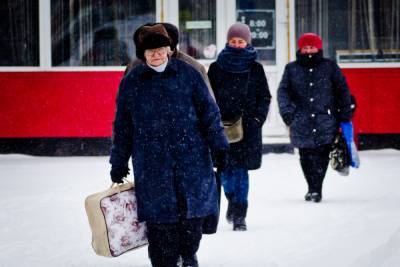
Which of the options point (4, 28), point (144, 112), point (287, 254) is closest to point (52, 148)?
point (4, 28)

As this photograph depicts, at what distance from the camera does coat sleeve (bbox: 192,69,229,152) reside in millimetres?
4996

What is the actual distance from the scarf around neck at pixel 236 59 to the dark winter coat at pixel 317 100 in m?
1.46

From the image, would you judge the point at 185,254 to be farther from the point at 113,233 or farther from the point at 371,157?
the point at 371,157

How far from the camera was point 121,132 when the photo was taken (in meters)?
4.99

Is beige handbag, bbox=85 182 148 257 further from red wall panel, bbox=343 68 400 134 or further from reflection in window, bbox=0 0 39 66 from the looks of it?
reflection in window, bbox=0 0 39 66

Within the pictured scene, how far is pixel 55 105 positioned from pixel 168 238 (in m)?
8.28

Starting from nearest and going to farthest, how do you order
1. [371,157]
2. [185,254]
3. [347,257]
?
[185,254], [347,257], [371,157]

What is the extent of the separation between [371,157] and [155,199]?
7.99 metres

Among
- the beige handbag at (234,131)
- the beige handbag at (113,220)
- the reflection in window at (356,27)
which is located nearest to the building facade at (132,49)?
the reflection in window at (356,27)

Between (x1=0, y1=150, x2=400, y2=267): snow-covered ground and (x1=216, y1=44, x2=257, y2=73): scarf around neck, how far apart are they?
4.13 ft

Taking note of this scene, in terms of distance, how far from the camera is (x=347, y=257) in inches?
233

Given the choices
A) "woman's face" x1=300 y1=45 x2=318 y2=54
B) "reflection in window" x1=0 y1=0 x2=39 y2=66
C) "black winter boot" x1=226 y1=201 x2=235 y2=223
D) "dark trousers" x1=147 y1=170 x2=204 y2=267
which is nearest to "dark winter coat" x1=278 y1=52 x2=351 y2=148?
"woman's face" x1=300 y1=45 x2=318 y2=54

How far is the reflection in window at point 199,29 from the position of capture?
12.8 meters

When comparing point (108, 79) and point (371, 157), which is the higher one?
point (108, 79)
